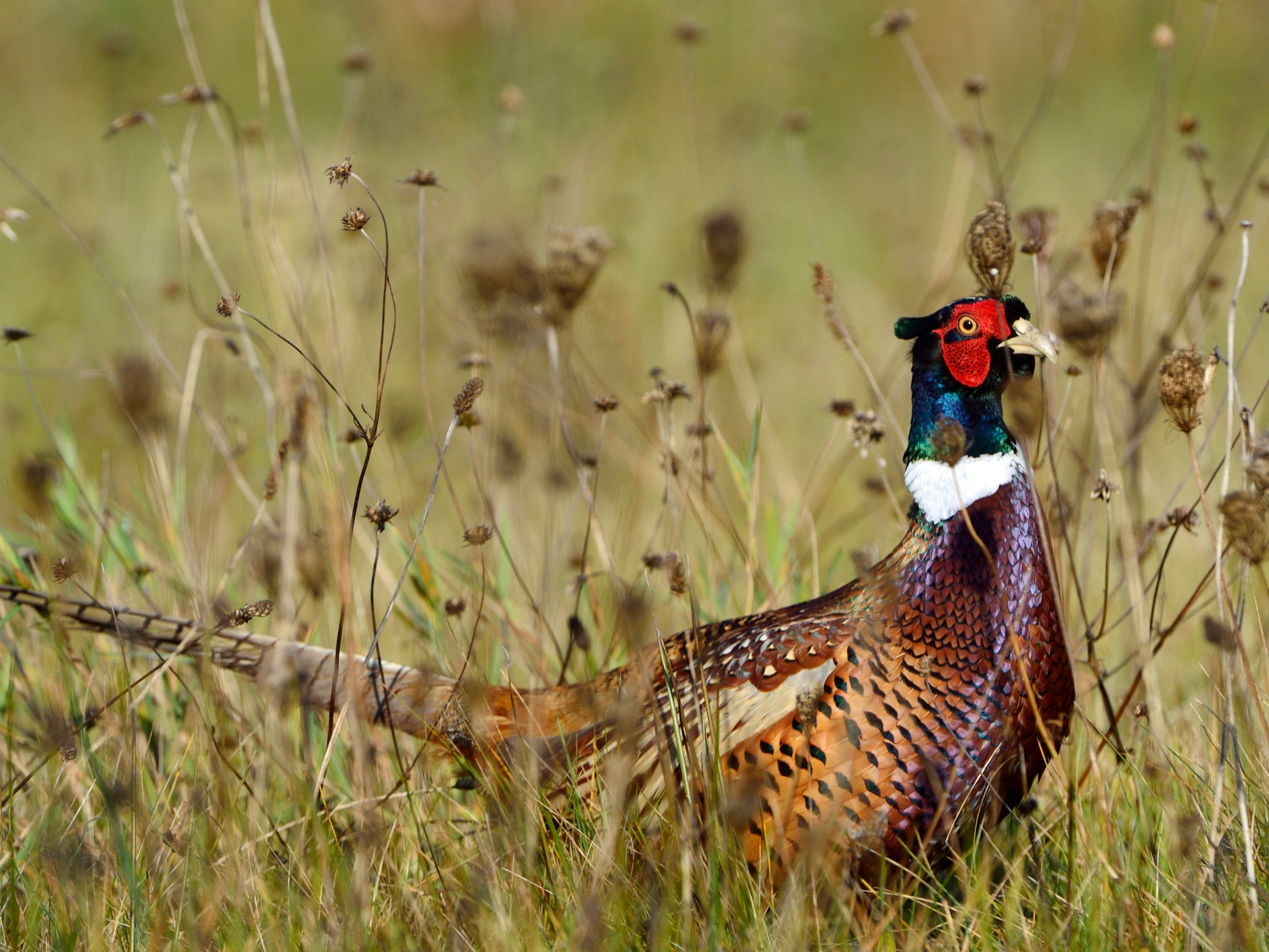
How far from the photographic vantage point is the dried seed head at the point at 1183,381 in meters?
2.25

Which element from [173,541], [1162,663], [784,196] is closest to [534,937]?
[173,541]

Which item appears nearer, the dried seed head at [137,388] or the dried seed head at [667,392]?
the dried seed head at [137,388]

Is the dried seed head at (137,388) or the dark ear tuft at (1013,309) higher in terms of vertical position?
the dried seed head at (137,388)

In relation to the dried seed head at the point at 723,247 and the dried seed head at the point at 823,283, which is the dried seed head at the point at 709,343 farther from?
the dried seed head at the point at 823,283

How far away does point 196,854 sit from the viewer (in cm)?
244

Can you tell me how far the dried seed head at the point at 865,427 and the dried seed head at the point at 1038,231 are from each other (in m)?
0.53

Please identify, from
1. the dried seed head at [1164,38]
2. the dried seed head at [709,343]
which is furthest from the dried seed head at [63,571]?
the dried seed head at [1164,38]

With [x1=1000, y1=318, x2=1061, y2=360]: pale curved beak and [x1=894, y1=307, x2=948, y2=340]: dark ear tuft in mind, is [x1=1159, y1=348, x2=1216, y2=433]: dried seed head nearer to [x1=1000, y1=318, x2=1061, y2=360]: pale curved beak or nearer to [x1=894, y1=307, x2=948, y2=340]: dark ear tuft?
[x1=1000, y1=318, x2=1061, y2=360]: pale curved beak

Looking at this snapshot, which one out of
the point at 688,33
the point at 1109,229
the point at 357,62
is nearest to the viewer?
the point at 1109,229

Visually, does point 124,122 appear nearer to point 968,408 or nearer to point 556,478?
point 556,478

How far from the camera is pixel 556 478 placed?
3.72 metres

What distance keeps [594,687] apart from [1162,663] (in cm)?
193

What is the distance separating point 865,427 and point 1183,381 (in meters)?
0.99

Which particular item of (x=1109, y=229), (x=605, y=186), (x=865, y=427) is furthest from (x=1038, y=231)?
(x=605, y=186)
